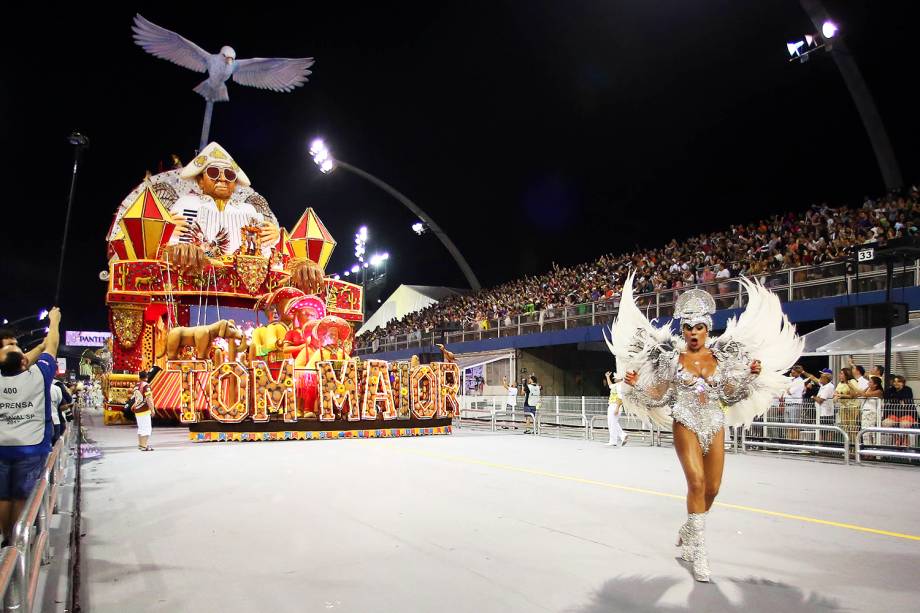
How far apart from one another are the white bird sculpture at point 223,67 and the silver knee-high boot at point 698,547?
28805 mm

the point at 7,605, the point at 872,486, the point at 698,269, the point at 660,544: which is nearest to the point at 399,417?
the point at 698,269

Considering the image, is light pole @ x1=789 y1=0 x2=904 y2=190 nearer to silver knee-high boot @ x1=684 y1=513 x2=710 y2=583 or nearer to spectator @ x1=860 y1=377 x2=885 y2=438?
spectator @ x1=860 y1=377 x2=885 y2=438

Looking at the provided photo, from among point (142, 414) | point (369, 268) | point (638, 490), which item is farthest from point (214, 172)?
point (369, 268)

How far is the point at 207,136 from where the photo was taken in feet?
104

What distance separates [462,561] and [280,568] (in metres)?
1.48

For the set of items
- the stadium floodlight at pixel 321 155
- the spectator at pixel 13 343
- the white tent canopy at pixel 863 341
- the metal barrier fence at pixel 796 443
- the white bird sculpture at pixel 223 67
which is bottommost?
the metal barrier fence at pixel 796 443

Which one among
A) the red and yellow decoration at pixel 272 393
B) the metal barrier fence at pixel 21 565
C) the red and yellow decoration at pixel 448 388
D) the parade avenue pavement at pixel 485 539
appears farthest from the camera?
the red and yellow decoration at pixel 448 388

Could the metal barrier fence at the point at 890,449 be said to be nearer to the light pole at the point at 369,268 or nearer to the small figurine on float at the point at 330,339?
the small figurine on float at the point at 330,339

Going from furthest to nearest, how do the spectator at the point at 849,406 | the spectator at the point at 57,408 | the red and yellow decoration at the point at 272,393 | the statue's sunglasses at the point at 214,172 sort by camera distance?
the statue's sunglasses at the point at 214,172
the red and yellow decoration at the point at 272,393
the spectator at the point at 849,406
the spectator at the point at 57,408

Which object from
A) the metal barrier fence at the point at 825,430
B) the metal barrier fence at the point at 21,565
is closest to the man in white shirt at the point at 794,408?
the metal barrier fence at the point at 825,430

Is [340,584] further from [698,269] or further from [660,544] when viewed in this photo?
[698,269]

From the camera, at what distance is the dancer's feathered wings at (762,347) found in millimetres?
5980

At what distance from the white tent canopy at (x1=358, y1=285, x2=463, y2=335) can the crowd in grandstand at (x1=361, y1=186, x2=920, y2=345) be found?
11.6 meters

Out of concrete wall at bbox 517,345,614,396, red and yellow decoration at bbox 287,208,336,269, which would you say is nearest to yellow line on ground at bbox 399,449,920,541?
red and yellow decoration at bbox 287,208,336,269
